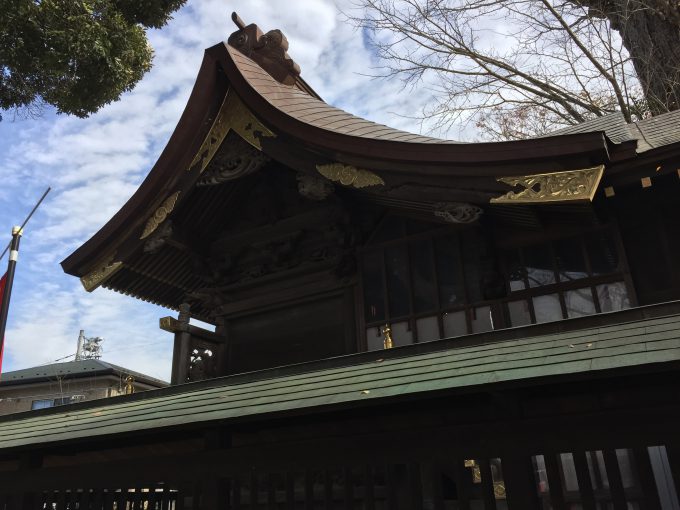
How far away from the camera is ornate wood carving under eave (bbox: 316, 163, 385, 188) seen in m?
6.39

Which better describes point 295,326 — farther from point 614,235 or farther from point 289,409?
point 614,235

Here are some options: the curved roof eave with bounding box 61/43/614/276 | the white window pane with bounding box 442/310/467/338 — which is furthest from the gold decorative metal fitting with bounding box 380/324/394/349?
the curved roof eave with bounding box 61/43/614/276

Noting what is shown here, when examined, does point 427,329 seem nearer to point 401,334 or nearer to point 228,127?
point 401,334

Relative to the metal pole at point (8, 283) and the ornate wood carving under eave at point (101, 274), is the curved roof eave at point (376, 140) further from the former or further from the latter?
the metal pole at point (8, 283)

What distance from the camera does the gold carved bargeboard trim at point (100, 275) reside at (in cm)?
780

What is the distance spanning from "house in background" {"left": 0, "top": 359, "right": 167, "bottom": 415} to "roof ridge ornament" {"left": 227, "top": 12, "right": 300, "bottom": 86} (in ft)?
60.6

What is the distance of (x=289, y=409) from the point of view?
4.36 meters

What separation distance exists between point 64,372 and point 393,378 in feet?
79.1

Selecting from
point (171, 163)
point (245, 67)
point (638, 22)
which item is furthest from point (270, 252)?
point (638, 22)

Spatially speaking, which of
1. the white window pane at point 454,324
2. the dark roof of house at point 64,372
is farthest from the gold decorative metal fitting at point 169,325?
the dark roof of house at point 64,372

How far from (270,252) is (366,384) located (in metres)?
4.04

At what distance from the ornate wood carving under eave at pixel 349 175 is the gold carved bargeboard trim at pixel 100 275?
3123 mm

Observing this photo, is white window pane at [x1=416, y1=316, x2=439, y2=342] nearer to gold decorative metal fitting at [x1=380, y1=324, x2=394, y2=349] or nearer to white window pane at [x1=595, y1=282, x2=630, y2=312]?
gold decorative metal fitting at [x1=380, y1=324, x2=394, y2=349]

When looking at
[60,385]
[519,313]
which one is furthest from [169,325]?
[60,385]
